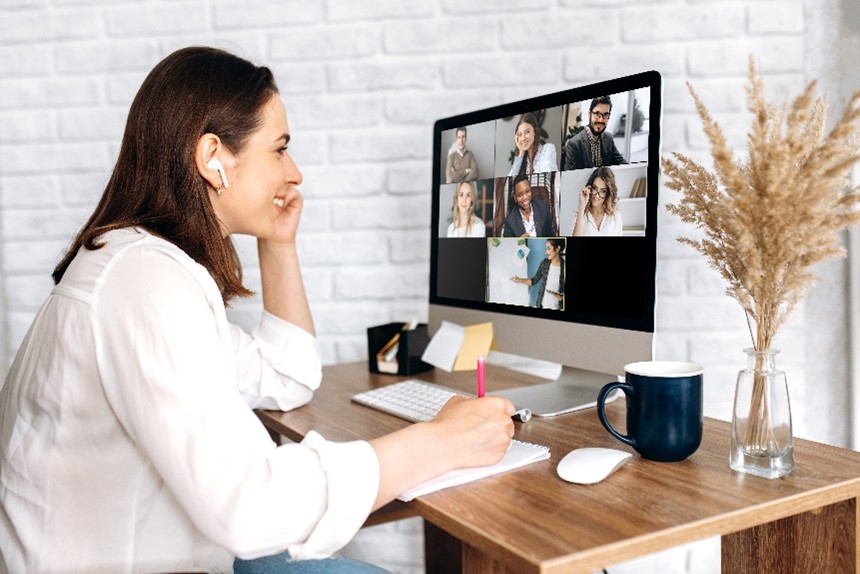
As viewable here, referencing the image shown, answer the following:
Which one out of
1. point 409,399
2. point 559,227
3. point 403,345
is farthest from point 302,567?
point 559,227

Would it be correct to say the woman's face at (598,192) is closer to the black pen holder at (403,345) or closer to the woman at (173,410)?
the woman at (173,410)

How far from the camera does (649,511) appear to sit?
824 millimetres

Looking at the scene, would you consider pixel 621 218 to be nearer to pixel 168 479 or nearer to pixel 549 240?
pixel 549 240

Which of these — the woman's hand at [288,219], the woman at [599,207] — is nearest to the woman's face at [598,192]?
the woman at [599,207]

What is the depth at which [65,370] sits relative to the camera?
2.85 feet

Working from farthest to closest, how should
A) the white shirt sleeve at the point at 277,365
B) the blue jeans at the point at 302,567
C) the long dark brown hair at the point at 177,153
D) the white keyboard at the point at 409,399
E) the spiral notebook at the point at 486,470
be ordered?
the white shirt sleeve at the point at 277,365 → the white keyboard at the point at 409,399 → the blue jeans at the point at 302,567 → the long dark brown hair at the point at 177,153 → the spiral notebook at the point at 486,470

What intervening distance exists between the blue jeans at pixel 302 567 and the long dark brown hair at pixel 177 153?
0.43 m

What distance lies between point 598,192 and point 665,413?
37cm

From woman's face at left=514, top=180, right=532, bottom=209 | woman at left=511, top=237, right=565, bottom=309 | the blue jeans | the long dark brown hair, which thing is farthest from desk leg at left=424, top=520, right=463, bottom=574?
the long dark brown hair

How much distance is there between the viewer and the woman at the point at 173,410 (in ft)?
2.60

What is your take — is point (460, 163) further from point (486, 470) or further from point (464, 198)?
point (486, 470)

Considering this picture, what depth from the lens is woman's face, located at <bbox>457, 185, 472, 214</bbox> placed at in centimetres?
145

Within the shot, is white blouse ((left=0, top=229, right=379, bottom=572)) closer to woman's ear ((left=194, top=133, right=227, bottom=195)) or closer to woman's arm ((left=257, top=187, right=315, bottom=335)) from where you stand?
woman's ear ((left=194, top=133, right=227, bottom=195))

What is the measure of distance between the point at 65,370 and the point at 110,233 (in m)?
0.18
